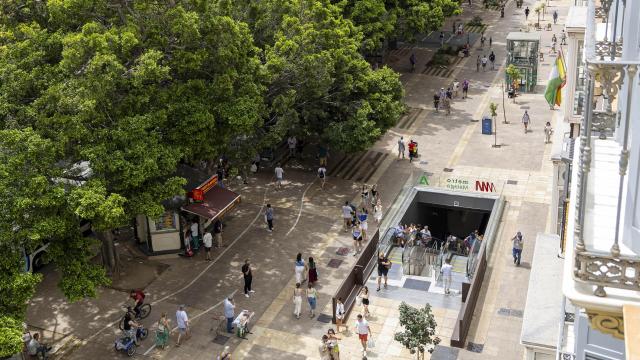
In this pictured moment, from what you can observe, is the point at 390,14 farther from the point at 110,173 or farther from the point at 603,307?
the point at 603,307

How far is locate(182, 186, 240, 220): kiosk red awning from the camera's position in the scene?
36.7 metres

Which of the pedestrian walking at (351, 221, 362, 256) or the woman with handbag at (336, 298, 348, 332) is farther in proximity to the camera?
the pedestrian walking at (351, 221, 362, 256)

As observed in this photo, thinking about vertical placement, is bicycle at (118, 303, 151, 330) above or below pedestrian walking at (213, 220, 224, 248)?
below

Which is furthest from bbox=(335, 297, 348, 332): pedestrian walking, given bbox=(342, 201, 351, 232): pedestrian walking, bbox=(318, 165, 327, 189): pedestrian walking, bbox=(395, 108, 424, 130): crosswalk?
bbox=(395, 108, 424, 130): crosswalk

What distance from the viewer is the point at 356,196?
144 feet

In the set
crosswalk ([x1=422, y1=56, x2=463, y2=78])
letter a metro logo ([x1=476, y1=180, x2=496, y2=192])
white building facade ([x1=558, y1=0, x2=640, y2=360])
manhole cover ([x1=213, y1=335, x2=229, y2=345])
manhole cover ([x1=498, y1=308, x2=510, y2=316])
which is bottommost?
manhole cover ([x1=213, y1=335, x2=229, y2=345])

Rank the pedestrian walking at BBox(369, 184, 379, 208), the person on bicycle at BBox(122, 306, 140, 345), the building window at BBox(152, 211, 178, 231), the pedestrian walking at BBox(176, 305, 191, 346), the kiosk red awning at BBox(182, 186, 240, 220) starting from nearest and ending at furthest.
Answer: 1. the person on bicycle at BBox(122, 306, 140, 345)
2. the pedestrian walking at BBox(176, 305, 191, 346)
3. the kiosk red awning at BBox(182, 186, 240, 220)
4. the building window at BBox(152, 211, 178, 231)
5. the pedestrian walking at BBox(369, 184, 379, 208)

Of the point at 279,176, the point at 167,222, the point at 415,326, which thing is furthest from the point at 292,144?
the point at 415,326

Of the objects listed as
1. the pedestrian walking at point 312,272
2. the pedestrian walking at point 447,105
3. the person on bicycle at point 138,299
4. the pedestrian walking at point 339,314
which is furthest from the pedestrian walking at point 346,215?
the pedestrian walking at point 447,105

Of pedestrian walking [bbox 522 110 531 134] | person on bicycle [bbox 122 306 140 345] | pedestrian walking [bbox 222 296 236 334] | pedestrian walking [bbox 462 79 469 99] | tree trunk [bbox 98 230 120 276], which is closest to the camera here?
person on bicycle [bbox 122 306 140 345]

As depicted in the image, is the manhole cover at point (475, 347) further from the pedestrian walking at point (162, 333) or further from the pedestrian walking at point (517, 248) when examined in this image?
the pedestrian walking at point (162, 333)

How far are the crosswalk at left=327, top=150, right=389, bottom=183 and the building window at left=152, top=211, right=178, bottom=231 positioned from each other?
12.0 meters

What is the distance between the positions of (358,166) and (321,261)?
38.7 ft

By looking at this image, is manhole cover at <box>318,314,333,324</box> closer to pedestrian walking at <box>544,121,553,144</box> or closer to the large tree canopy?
the large tree canopy
